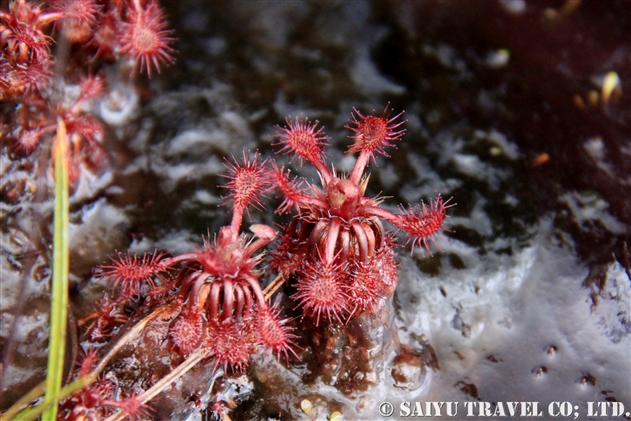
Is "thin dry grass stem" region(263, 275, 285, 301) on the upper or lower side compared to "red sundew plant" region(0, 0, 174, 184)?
lower

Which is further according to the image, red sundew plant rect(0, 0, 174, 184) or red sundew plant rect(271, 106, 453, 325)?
red sundew plant rect(0, 0, 174, 184)

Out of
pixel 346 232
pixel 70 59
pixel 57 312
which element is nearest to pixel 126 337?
pixel 57 312

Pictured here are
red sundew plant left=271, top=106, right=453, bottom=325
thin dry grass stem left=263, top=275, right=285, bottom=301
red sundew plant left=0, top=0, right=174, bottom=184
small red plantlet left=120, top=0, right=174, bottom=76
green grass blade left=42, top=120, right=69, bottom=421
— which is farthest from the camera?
small red plantlet left=120, top=0, right=174, bottom=76

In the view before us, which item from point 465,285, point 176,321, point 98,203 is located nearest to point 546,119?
point 465,285

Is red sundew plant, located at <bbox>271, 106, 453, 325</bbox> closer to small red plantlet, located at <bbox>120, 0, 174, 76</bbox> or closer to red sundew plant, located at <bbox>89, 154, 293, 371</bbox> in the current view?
red sundew plant, located at <bbox>89, 154, 293, 371</bbox>

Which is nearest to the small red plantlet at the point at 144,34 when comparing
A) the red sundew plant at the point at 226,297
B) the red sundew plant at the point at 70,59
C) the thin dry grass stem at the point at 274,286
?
the red sundew plant at the point at 70,59

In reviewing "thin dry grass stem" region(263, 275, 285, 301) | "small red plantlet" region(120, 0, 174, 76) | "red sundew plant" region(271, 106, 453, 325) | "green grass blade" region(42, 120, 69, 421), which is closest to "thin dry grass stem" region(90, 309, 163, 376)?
"green grass blade" region(42, 120, 69, 421)

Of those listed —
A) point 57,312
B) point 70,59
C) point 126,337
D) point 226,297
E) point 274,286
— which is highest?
point 70,59

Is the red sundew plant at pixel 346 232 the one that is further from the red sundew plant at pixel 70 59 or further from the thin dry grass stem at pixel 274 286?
the red sundew plant at pixel 70 59

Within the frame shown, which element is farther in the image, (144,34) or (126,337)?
(144,34)

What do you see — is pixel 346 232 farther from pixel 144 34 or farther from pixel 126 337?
pixel 144 34
